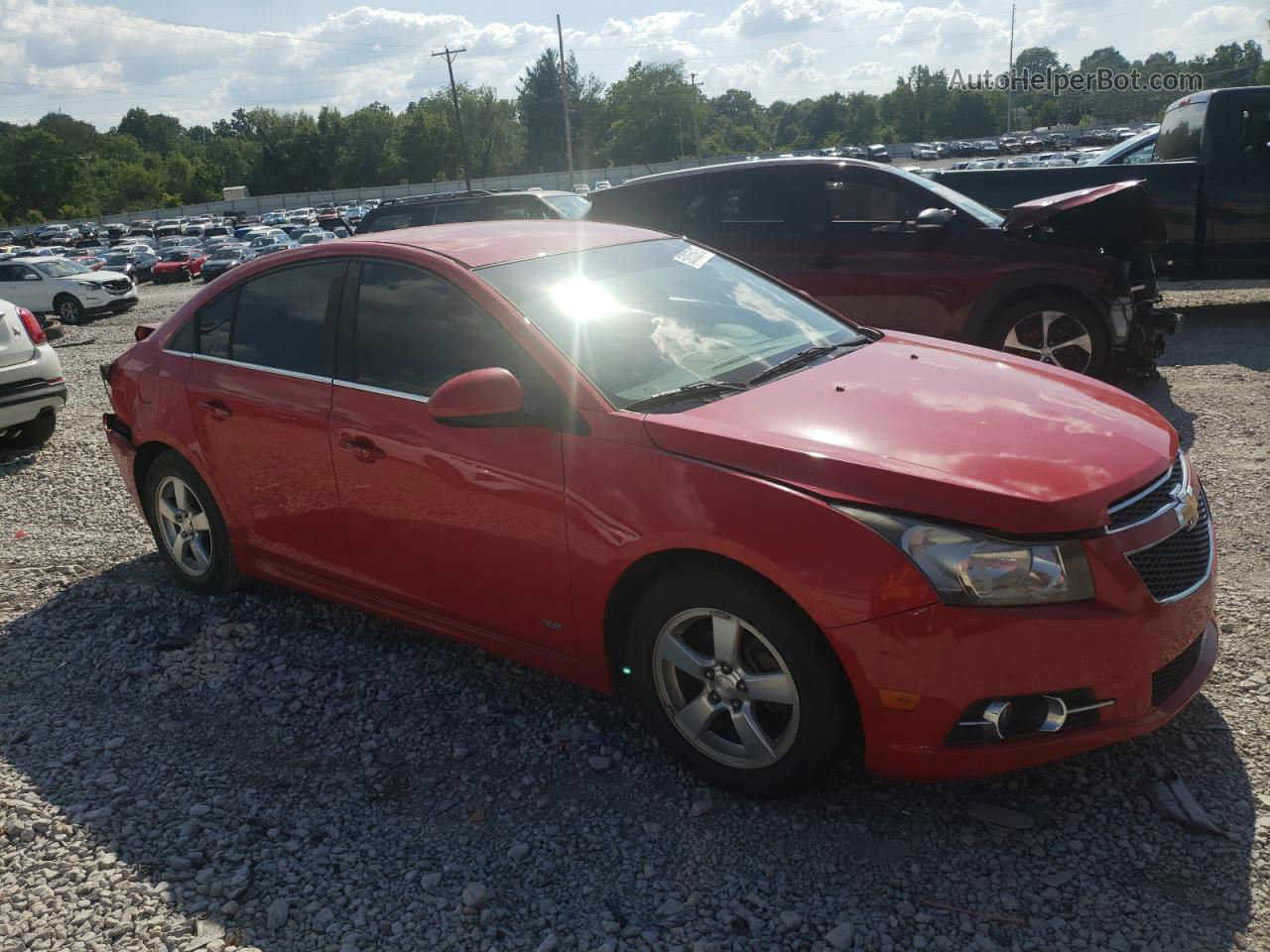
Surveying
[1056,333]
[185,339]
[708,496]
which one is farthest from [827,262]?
[708,496]

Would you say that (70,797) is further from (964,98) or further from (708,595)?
(964,98)

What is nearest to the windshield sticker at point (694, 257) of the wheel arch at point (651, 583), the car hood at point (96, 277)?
the wheel arch at point (651, 583)

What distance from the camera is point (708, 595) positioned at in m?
2.79

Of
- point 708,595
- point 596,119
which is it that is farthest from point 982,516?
point 596,119

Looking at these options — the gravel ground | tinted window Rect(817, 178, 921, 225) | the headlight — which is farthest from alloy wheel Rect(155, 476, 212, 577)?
tinted window Rect(817, 178, 921, 225)

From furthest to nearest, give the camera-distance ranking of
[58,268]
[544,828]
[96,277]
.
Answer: [96,277]
[58,268]
[544,828]

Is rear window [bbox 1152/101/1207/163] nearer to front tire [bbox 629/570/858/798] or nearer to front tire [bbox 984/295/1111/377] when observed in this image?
front tire [bbox 984/295/1111/377]

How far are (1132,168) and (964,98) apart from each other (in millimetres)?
132481

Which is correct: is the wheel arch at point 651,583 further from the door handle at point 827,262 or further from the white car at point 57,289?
the white car at point 57,289

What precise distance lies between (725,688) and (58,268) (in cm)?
2398

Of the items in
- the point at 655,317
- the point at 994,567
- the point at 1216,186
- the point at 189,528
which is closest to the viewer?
the point at 994,567

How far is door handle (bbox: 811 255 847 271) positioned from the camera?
295 inches

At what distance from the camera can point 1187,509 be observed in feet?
9.41

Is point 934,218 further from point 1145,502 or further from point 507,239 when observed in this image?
point 1145,502
